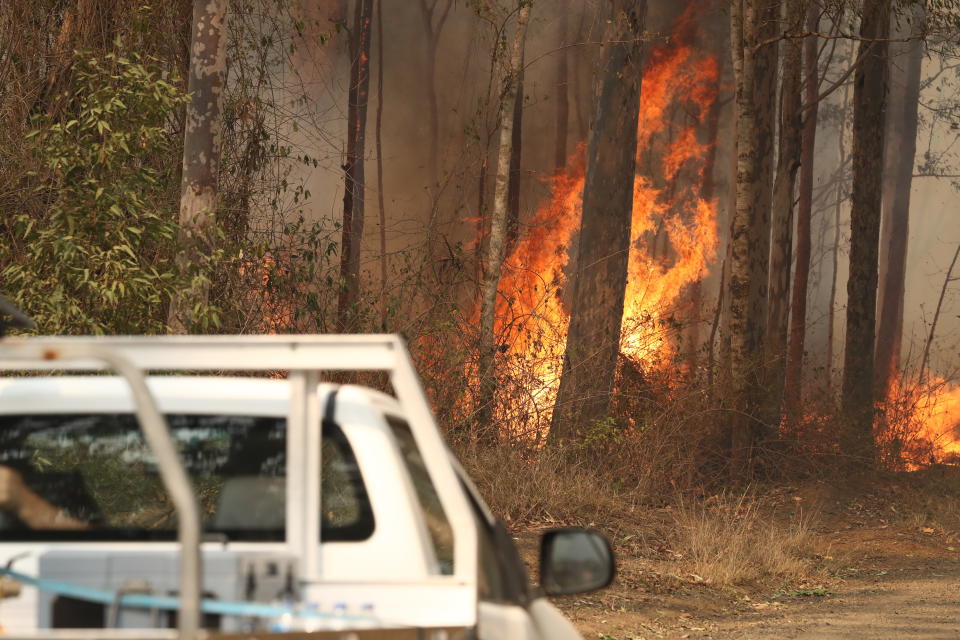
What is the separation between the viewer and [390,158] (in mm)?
29453

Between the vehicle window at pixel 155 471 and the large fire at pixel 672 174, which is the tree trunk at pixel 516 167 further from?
the vehicle window at pixel 155 471

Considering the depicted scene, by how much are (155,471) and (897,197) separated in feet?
109

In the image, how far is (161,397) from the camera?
10.1 ft

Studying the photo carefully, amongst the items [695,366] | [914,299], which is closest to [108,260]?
[695,366]

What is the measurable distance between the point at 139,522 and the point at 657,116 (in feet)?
97.4

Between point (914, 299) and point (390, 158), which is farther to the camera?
point (914, 299)

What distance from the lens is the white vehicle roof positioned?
3068mm

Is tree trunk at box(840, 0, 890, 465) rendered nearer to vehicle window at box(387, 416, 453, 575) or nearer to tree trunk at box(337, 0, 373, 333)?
tree trunk at box(337, 0, 373, 333)

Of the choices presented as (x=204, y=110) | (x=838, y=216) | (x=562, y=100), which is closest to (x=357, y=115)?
(x=562, y=100)

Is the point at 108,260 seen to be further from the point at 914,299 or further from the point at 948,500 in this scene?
the point at 914,299

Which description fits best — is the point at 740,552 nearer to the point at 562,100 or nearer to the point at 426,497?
the point at 426,497

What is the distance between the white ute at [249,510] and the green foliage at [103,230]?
19.8ft

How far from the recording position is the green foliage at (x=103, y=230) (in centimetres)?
933

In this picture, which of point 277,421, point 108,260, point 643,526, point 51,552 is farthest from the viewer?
point 643,526
